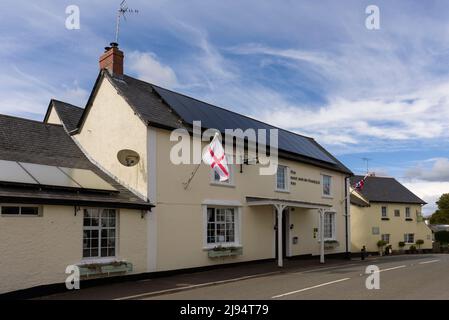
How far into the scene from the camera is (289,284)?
1297cm

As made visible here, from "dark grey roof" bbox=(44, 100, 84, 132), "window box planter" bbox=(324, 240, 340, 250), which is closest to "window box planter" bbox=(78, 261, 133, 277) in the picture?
"dark grey roof" bbox=(44, 100, 84, 132)

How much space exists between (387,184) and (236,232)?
31804 mm

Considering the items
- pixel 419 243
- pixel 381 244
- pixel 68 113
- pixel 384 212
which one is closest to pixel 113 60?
pixel 68 113

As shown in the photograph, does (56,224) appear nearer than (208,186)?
Yes

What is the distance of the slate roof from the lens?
52.9 feet

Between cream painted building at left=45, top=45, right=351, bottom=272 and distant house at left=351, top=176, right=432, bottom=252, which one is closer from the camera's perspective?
cream painted building at left=45, top=45, right=351, bottom=272

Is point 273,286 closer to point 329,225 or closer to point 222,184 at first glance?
point 222,184

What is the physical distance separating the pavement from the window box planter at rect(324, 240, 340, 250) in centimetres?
842

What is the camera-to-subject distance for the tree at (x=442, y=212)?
247ft

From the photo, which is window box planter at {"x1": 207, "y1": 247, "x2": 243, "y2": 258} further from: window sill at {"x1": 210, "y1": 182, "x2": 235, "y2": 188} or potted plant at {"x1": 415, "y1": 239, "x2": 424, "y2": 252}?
potted plant at {"x1": 415, "y1": 239, "x2": 424, "y2": 252}

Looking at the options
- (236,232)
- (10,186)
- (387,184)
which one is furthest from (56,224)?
(387,184)

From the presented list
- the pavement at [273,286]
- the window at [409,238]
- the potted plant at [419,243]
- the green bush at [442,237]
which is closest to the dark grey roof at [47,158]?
the pavement at [273,286]

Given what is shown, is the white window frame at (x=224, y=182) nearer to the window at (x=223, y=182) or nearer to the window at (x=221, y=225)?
the window at (x=223, y=182)
